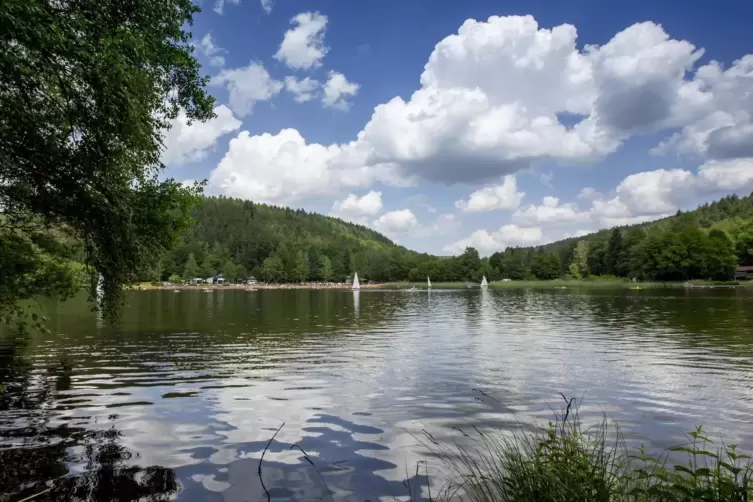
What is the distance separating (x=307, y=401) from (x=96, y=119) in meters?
11.3

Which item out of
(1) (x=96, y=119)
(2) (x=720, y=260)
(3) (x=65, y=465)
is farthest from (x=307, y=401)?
(2) (x=720, y=260)

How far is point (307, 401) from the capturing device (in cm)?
1823

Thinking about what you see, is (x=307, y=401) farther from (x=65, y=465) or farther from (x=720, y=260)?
(x=720, y=260)

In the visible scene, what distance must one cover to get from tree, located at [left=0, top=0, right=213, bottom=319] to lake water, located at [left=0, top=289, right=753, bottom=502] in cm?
522

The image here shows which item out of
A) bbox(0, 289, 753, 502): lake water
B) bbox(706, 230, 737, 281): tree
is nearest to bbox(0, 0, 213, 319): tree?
bbox(0, 289, 753, 502): lake water

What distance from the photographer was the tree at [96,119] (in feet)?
34.0

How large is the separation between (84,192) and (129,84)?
3635 mm

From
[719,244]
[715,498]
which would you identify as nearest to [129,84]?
[715,498]

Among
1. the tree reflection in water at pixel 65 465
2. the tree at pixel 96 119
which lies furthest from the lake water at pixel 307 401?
the tree at pixel 96 119

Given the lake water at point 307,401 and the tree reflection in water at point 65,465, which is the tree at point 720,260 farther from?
the tree reflection in water at point 65,465

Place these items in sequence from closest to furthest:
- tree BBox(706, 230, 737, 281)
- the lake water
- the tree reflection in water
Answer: the tree reflection in water < the lake water < tree BBox(706, 230, 737, 281)

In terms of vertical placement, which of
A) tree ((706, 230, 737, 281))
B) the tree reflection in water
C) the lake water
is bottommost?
the lake water

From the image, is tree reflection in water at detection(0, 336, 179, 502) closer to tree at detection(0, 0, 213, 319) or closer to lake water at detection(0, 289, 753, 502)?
lake water at detection(0, 289, 753, 502)

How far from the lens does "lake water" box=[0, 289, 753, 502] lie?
36.7ft
